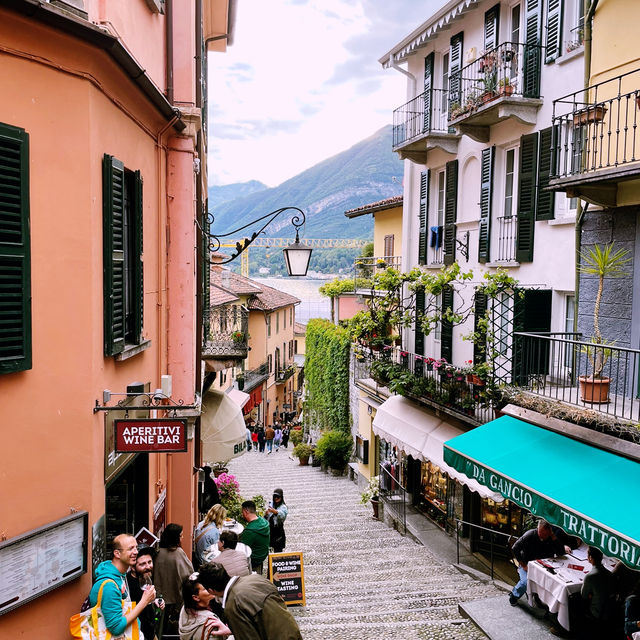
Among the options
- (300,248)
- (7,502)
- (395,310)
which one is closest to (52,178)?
(7,502)

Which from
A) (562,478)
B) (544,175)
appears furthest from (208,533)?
(544,175)

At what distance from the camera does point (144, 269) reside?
827 centimetres

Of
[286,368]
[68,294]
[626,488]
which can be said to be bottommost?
[286,368]

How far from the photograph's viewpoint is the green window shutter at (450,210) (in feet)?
55.7

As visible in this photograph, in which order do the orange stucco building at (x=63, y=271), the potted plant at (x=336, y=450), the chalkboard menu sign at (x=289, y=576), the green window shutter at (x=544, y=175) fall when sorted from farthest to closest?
the potted plant at (x=336, y=450)
the green window shutter at (x=544, y=175)
the chalkboard menu sign at (x=289, y=576)
the orange stucco building at (x=63, y=271)

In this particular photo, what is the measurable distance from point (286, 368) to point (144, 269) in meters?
52.7

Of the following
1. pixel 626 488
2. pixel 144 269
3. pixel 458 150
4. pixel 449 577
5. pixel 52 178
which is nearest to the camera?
pixel 52 178

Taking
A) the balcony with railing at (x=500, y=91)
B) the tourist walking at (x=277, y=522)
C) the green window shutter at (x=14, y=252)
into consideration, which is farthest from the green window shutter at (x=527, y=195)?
the green window shutter at (x=14, y=252)

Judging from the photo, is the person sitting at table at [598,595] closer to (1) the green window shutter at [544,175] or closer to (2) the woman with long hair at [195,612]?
(2) the woman with long hair at [195,612]

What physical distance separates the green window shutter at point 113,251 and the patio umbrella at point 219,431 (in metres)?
7.70

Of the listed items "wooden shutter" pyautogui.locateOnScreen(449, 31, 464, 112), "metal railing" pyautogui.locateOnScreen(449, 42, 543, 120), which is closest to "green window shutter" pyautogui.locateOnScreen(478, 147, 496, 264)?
"metal railing" pyautogui.locateOnScreen(449, 42, 543, 120)

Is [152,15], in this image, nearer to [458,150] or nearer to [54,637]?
[54,637]

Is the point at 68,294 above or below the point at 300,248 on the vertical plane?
below

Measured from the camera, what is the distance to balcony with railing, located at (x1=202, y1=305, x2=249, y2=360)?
611 inches
